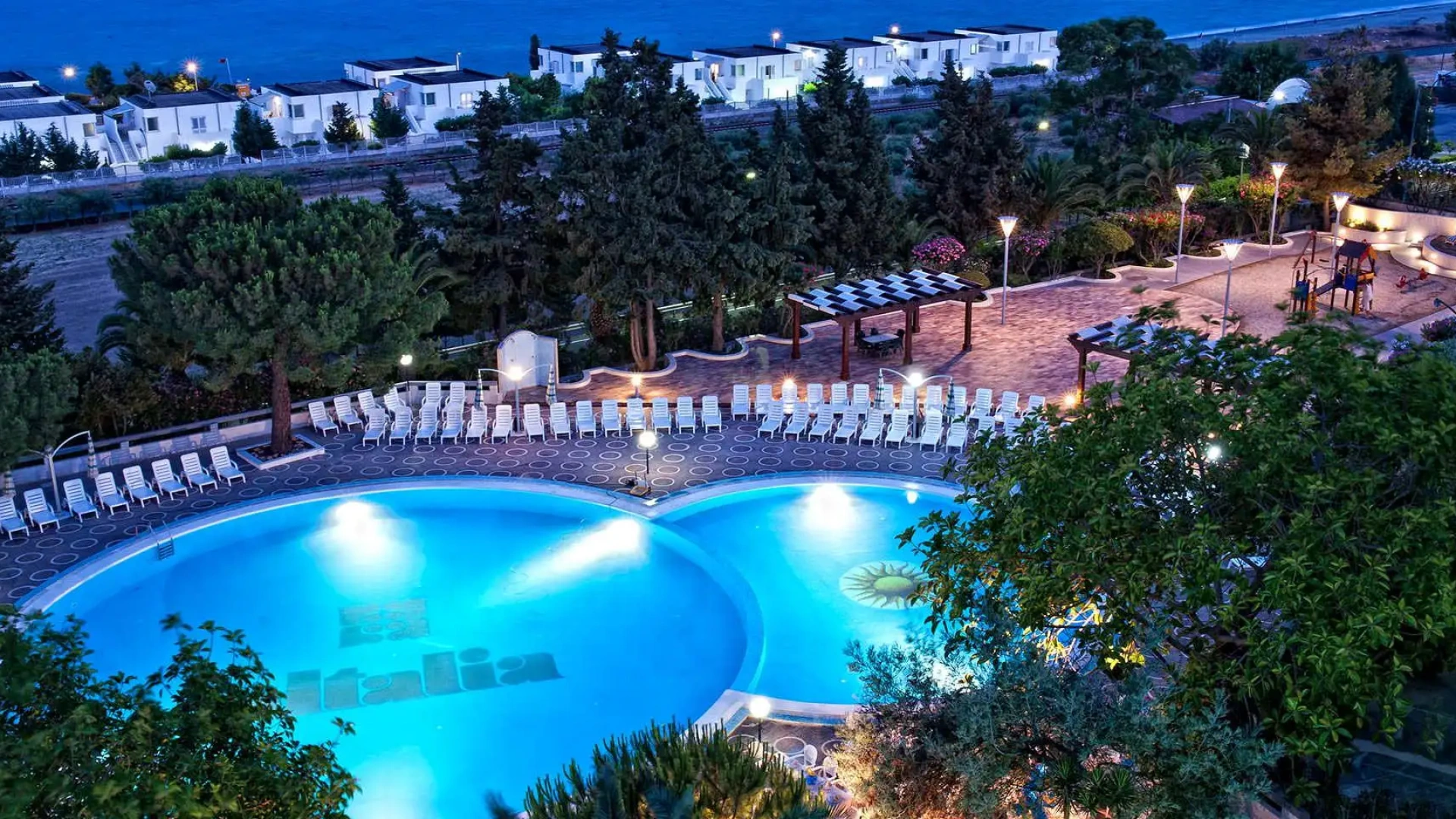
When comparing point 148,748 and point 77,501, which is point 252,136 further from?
point 148,748

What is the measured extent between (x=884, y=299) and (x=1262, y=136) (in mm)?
17585

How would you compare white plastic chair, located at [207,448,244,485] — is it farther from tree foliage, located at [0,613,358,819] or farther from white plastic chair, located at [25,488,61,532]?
tree foliage, located at [0,613,358,819]

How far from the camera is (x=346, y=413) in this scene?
2312 centimetres

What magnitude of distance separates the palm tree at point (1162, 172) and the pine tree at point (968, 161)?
4.69 meters

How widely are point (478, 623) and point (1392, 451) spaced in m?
11.6

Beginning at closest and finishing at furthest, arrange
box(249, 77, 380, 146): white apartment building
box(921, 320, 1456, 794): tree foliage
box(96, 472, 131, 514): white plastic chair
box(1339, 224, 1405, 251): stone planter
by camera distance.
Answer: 1. box(921, 320, 1456, 794): tree foliage
2. box(96, 472, 131, 514): white plastic chair
3. box(1339, 224, 1405, 251): stone planter
4. box(249, 77, 380, 146): white apartment building

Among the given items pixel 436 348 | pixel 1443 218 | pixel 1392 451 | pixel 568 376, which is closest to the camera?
pixel 1392 451

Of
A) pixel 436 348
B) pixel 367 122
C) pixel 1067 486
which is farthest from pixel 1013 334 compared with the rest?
pixel 367 122

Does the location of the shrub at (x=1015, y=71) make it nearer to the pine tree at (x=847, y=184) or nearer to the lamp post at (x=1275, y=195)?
the lamp post at (x=1275, y=195)

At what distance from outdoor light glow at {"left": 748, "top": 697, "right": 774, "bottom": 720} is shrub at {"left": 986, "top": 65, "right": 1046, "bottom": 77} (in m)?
65.8

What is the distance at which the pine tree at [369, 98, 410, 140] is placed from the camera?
2366 inches

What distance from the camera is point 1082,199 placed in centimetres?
3334

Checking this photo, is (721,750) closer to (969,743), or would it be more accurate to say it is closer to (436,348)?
(969,743)

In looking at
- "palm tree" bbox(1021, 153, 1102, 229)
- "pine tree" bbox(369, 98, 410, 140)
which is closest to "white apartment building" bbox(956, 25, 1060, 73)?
"pine tree" bbox(369, 98, 410, 140)
